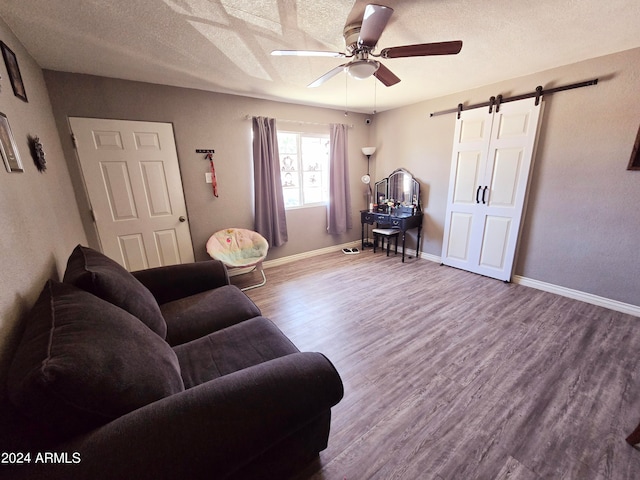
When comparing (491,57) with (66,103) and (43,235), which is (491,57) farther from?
(66,103)

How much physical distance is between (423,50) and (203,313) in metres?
2.25

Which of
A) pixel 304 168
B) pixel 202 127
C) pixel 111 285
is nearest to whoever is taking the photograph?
pixel 111 285

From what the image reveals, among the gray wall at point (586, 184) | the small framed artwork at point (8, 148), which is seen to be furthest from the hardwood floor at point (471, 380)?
the small framed artwork at point (8, 148)

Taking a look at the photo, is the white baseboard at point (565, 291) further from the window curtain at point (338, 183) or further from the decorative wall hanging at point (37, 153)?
the decorative wall hanging at point (37, 153)

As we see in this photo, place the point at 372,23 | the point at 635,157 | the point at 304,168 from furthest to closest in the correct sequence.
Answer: the point at 304,168, the point at 635,157, the point at 372,23

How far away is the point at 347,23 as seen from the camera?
1.66 meters

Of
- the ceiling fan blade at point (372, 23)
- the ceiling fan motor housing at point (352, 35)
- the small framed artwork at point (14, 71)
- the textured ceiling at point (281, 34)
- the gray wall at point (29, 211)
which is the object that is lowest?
the gray wall at point (29, 211)

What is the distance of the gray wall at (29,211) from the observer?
40.9 inches

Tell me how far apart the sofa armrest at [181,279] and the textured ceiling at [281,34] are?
5.48 ft

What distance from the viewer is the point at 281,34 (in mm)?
1817

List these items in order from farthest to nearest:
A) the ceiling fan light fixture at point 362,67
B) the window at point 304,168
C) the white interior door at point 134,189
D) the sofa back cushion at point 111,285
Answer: the window at point 304,168
the white interior door at point 134,189
the ceiling fan light fixture at point 362,67
the sofa back cushion at point 111,285

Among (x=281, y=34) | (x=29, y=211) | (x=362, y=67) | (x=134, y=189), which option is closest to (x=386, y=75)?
(x=362, y=67)

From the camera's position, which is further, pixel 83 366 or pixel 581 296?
pixel 581 296

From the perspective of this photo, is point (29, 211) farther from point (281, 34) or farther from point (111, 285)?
point (281, 34)
